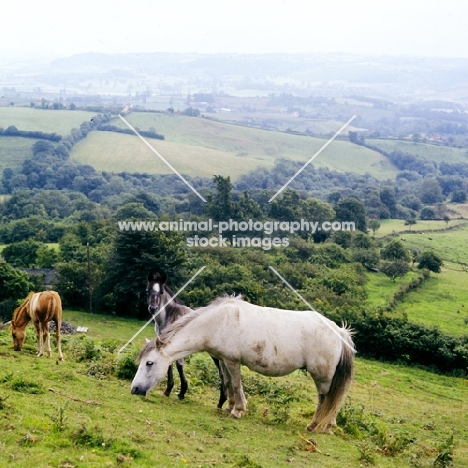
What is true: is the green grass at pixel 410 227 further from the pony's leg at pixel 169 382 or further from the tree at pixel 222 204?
the pony's leg at pixel 169 382

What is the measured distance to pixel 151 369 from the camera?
9.47 metres

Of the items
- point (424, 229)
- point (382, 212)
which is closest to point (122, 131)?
point (382, 212)

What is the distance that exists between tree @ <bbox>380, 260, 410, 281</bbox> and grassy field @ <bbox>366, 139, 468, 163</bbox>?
4085 inches

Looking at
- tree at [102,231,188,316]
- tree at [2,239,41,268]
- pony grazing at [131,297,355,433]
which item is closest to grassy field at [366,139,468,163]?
tree at [2,239,41,268]

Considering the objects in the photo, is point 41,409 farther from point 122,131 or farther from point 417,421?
point 122,131

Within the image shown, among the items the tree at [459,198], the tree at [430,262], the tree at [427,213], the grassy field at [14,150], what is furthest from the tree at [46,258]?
the tree at [459,198]

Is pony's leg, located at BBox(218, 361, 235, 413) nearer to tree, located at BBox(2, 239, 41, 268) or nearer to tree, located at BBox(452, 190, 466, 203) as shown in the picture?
tree, located at BBox(2, 239, 41, 268)

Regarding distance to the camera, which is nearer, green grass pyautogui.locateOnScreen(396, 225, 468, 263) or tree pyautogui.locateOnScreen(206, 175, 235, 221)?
tree pyautogui.locateOnScreen(206, 175, 235, 221)

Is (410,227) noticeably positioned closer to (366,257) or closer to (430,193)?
(366,257)

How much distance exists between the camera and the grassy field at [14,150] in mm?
113312

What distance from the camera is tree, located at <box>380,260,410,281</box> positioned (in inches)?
1859

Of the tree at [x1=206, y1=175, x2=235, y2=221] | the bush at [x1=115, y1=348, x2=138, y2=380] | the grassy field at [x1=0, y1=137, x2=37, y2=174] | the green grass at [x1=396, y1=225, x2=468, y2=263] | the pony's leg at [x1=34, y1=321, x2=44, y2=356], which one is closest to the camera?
the bush at [x1=115, y1=348, x2=138, y2=380]

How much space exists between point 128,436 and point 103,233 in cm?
4140

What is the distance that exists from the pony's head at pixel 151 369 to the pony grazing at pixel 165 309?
811mm
